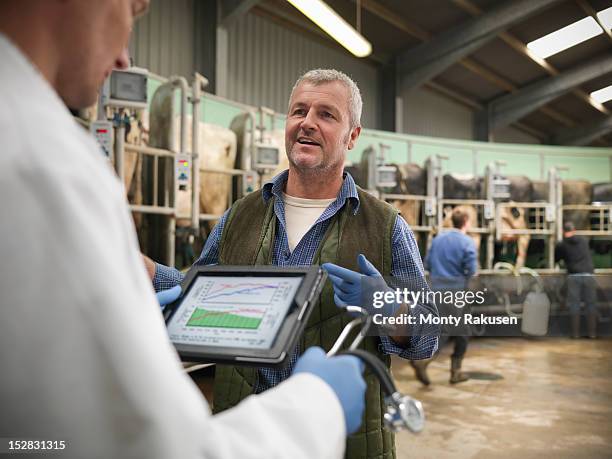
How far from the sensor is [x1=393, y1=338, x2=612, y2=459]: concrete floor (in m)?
4.23

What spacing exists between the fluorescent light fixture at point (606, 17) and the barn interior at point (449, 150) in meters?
0.04

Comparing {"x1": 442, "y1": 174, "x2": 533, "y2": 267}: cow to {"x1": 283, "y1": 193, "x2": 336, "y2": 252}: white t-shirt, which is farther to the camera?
{"x1": 442, "y1": 174, "x2": 533, "y2": 267}: cow

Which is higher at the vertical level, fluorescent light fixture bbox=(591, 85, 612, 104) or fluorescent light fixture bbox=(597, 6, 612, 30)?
fluorescent light fixture bbox=(597, 6, 612, 30)

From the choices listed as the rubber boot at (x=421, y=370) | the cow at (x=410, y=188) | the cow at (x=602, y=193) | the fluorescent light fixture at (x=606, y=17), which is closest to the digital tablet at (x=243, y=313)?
the rubber boot at (x=421, y=370)

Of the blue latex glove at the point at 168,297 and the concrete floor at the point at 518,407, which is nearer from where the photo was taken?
the blue latex glove at the point at 168,297

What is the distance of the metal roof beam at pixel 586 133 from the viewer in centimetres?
1627

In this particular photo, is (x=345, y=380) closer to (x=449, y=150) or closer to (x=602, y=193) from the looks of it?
(x=449, y=150)

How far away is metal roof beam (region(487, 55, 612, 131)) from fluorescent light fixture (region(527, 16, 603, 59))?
45.4 inches

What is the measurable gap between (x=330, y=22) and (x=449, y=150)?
5.08 meters

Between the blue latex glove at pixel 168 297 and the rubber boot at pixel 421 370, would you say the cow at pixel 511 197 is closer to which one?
the rubber boot at pixel 421 370

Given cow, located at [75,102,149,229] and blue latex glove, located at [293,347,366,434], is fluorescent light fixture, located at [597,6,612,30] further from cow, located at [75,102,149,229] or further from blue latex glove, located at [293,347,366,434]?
blue latex glove, located at [293,347,366,434]

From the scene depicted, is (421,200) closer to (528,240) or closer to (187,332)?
(528,240)

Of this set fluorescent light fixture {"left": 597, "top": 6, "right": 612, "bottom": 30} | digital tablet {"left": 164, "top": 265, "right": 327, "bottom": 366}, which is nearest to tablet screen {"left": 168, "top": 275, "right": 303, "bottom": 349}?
digital tablet {"left": 164, "top": 265, "right": 327, "bottom": 366}

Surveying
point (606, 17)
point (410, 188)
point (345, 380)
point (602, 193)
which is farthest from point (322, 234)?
point (606, 17)
